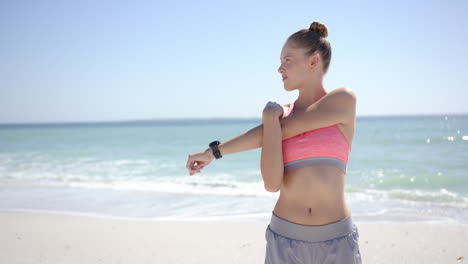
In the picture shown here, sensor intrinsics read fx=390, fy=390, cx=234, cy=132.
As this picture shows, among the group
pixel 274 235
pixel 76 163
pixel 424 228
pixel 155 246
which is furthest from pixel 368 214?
pixel 76 163

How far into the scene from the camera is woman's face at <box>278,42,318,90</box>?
69.2 inches

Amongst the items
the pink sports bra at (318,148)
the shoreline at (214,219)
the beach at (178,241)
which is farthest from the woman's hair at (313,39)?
the shoreline at (214,219)

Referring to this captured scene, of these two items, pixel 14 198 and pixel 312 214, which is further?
pixel 14 198

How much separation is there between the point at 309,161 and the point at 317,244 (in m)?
0.36

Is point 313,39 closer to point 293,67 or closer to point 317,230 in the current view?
point 293,67

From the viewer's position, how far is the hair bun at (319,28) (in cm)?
174

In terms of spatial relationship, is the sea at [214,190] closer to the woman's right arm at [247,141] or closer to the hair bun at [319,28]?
the woman's right arm at [247,141]

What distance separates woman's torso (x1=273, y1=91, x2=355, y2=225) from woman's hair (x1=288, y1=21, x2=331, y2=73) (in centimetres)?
36

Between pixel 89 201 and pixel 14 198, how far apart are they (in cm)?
179

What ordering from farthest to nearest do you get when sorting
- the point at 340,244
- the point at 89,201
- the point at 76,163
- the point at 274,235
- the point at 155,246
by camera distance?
the point at 76,163 < the point at 89,201 < the point at 155,246 < the point at 274,235 < the point at 340,244

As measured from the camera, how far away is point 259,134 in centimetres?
180

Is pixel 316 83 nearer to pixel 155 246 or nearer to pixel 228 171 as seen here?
pixel 155 246

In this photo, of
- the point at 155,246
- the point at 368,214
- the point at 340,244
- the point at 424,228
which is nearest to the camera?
the point at 340,244

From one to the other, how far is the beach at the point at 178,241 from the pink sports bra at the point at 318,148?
303 centimetres
